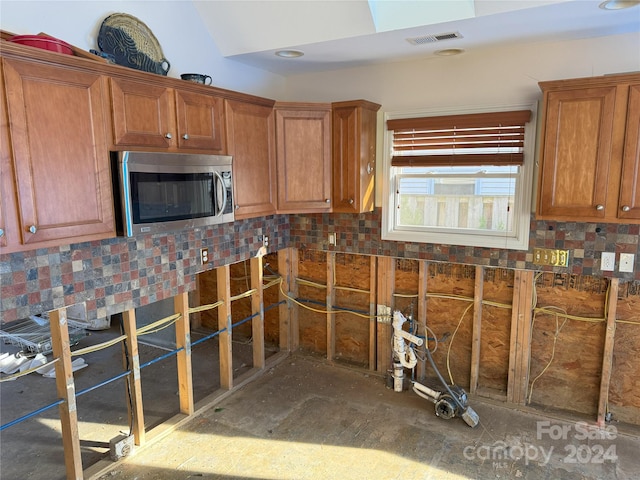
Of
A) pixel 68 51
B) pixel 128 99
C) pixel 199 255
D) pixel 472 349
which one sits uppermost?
pixel 68 51

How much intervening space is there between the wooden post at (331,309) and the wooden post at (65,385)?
2122 millimetres

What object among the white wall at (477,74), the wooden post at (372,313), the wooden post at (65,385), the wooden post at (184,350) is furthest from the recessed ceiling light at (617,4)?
the wooden post at (65,385)

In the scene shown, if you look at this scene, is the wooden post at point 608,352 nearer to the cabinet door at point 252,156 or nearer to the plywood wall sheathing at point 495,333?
the plywood wall sheathing at point 495,333

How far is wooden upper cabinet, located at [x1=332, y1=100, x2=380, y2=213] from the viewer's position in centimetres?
324

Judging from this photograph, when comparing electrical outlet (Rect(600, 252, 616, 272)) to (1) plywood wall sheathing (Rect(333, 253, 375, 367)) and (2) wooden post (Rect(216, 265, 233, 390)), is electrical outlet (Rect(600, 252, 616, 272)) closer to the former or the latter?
(1) plywood wall sheathing (Rect(333, 253, 375, 367))

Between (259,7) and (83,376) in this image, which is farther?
(83,376)

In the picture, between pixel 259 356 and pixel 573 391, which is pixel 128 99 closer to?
pixel 259 356

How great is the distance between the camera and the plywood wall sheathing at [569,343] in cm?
304


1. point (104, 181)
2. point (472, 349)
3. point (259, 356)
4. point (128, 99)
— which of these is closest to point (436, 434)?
point (472, 349)

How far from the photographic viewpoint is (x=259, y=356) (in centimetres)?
388

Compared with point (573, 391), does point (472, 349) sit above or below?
above

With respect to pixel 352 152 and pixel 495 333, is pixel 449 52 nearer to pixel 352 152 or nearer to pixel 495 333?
pixel 352 152

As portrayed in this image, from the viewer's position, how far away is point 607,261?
9.42ft

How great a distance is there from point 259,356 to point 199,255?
1.24 metres
